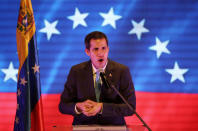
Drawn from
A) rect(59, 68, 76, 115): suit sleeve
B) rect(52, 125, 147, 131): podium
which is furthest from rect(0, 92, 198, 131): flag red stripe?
rect(52, 125, 147, 131): podium

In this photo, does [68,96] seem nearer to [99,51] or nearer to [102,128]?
[99,51]

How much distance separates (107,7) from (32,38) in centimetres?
122

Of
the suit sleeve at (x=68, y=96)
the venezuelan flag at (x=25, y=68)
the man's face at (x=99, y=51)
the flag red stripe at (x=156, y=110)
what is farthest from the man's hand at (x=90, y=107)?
the flag red stripe at (x=156, y=110)

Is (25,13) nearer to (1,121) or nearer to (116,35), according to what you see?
(116,35)

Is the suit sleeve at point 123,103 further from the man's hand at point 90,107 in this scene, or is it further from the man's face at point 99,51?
the man's face at point 99,51

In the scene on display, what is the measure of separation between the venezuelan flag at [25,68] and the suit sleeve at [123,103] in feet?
3.36

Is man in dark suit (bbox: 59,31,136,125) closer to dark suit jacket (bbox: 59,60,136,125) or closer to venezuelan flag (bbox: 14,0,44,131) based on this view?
dark suit jacket (bbox: 59,60,136,125)

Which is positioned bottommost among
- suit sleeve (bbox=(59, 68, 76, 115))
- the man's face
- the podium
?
the podium

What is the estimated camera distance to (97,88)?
245 cm

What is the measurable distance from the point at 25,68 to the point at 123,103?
116cm

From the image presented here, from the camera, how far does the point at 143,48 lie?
3.57 m

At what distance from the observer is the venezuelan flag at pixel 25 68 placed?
2801 mm

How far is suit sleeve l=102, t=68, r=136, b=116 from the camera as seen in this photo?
2.26 m

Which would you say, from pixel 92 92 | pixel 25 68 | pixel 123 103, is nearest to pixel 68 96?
pixel 92 92
